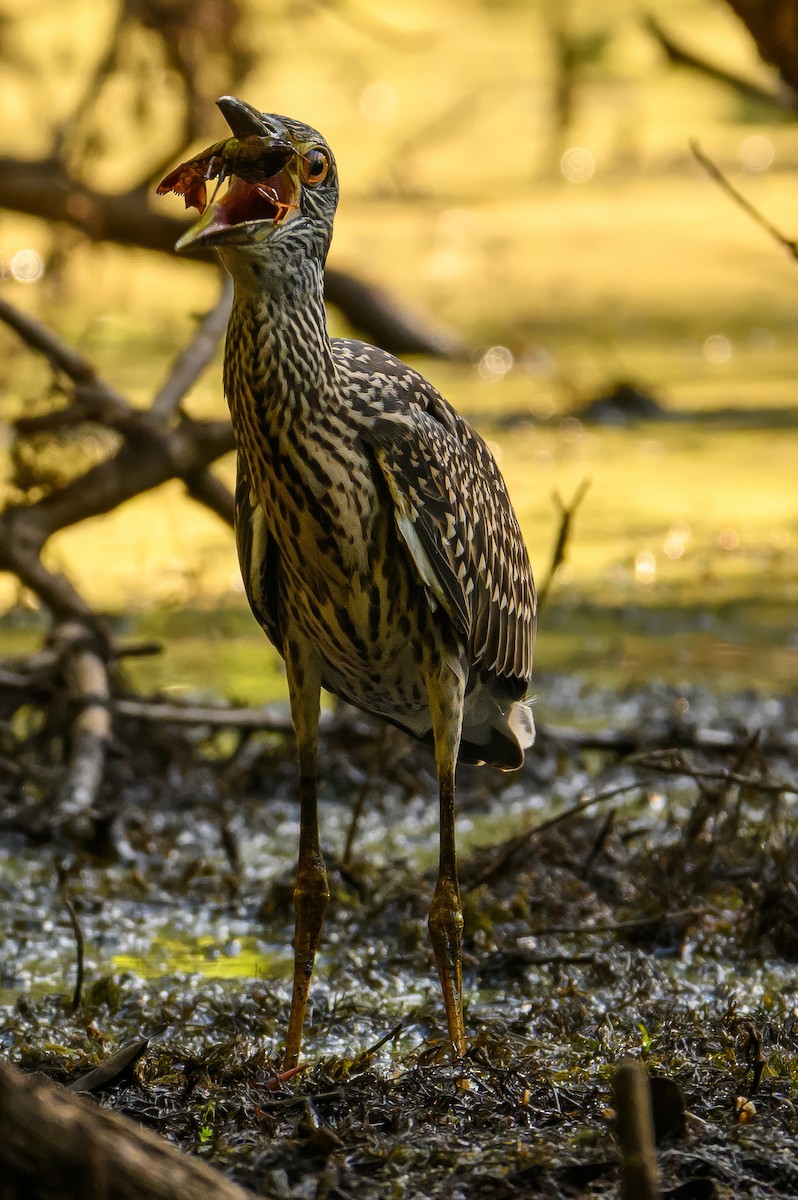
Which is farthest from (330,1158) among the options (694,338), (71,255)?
(694,338)

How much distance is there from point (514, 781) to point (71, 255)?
545 cm

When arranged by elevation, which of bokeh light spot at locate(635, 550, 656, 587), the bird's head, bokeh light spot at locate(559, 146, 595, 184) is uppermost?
bokeh light spot at locate(559, 146, 595, 184)

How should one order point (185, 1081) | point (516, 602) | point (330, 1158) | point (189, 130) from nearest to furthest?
1. point (330, 1158)
2. point (185, 1081)
3. point (516, 602)
4. point (189, 130)

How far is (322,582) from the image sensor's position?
142 inches

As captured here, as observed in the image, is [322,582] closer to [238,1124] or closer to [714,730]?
[238,1124]

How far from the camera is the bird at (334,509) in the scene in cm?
325

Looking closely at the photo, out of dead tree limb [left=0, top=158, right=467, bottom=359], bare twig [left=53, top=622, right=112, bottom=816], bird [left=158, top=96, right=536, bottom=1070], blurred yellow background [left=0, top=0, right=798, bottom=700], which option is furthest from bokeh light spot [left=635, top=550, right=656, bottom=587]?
bird [left=158, top=96, right=536, bottom=1070]

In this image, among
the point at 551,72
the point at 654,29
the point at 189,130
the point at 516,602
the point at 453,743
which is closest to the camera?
the point at 453,743

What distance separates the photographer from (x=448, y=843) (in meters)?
3.90

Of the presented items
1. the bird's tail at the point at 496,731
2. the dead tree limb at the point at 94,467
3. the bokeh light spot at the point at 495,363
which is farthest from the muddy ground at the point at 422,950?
the bokeh light spot at the point at 495,363

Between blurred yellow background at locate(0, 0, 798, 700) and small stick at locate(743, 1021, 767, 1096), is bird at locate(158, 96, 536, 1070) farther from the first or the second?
blurred yellow background at locate(0, 0, 798, 700)

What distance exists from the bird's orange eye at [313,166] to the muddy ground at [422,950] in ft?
5.50

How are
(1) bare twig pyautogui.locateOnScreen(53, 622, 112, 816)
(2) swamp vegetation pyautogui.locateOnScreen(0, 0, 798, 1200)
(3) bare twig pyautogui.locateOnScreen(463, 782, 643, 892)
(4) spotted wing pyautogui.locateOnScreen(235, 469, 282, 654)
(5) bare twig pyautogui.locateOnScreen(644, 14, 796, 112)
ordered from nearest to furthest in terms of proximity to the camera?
1. (2) swamp vegetation pyautogui.locateOnScreen(0, 0, 798, 1200)
2. (4) spotted wing pyautogui.locateOnScreen(235, 469, 282, 654)
3. (3) bare twig pyautogui.locateOnScreen(463, 782, 643, 892)
4. (1) bare twig pyautogui.locateOnScreen(53, 622, 112, 816)
5. (5) bare twig pyautogui.locateOnScreen(644, 14, 796, 112)

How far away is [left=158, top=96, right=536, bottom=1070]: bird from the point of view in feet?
10.6
